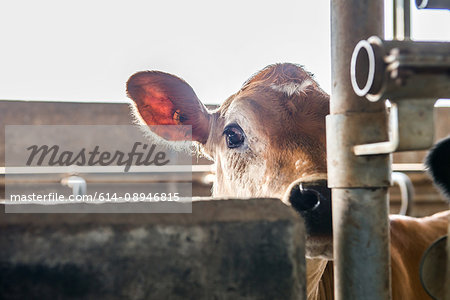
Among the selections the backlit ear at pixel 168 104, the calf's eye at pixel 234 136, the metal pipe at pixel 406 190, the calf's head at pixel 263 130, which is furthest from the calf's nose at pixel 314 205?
the metal pipe at pixel 406 190

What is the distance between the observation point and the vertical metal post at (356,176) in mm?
785

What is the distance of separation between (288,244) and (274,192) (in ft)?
3.16

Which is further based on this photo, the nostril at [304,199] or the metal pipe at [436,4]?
the nostril at [304,199]

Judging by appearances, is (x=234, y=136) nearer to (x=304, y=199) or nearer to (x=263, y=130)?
(x=263, y=130)

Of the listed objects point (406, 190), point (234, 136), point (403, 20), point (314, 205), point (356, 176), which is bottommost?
point (406, 190)

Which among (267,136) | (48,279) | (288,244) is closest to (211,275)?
(288,244)

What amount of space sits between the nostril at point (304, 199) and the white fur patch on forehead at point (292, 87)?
77 cm

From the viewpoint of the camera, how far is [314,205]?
133cm

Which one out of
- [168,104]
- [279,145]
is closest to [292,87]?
[279,145]

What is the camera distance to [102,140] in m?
7.97

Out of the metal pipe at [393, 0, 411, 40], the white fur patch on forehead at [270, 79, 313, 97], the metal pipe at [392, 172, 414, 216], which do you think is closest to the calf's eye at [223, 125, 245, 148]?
the white fur patch on forehead at [270, 79, 313, 97]

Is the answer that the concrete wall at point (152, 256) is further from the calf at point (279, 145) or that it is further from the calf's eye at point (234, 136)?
the calf's eye at point (234, 136)

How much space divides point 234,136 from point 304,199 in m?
0.82

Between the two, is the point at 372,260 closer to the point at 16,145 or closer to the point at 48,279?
the point at 48,279
